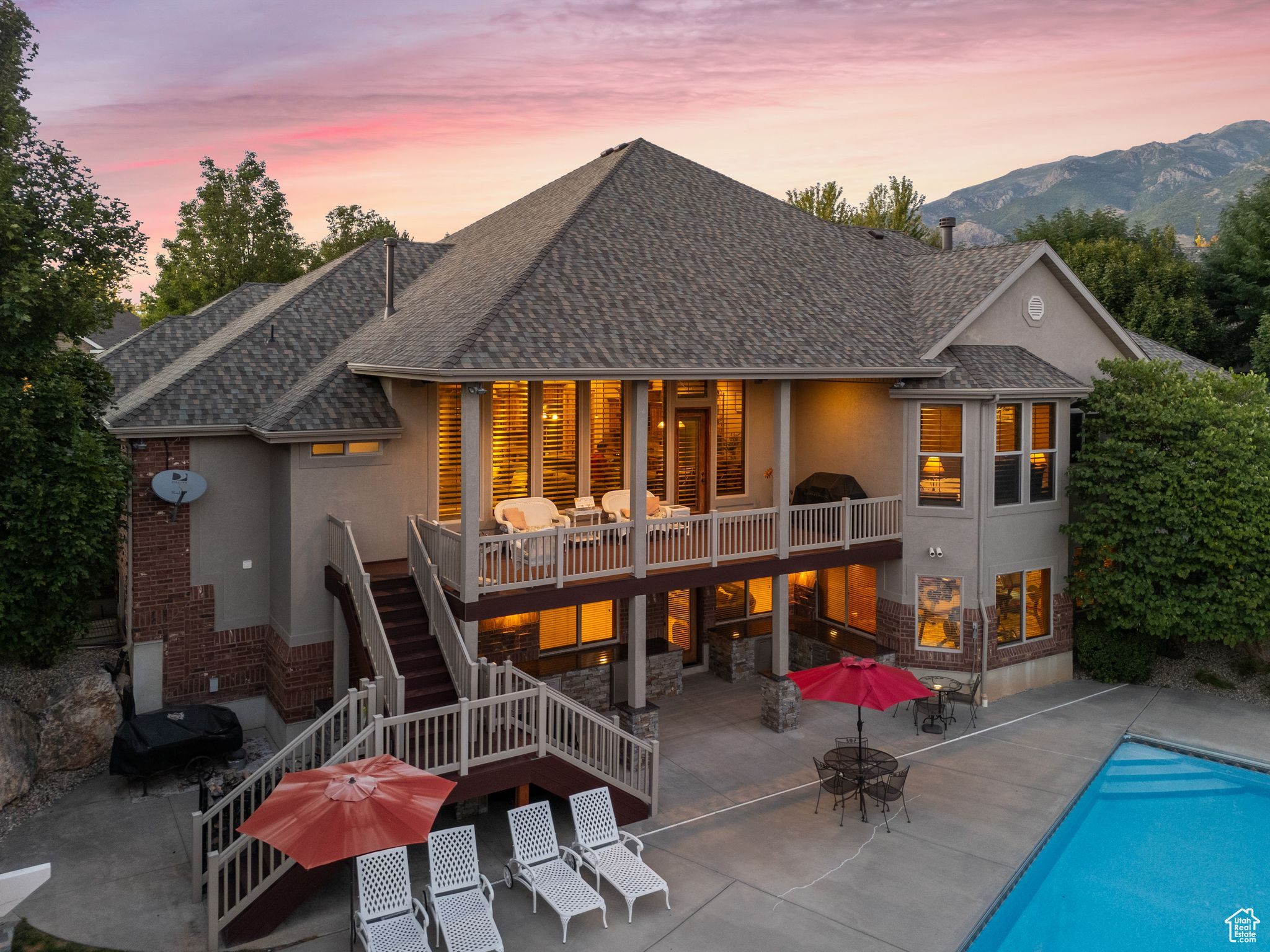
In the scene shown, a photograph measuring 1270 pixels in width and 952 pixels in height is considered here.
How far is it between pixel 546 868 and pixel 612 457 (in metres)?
8.48

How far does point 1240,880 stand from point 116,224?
20.1 m

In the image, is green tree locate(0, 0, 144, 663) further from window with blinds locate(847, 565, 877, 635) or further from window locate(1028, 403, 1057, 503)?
window locate(1028, 403, 1057, 503)

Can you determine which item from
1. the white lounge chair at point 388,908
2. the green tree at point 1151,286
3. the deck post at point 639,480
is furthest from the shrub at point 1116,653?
the white lounge chair at point 388,908

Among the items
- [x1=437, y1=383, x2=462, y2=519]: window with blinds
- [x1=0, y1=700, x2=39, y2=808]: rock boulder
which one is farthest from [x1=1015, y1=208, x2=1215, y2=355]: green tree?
[x1=0, y1=700, x2=39, y2=808]: rock boulder

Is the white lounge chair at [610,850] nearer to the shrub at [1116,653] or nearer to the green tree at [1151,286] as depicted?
the shrub at [1116,653]

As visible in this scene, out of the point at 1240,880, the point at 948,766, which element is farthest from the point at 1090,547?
the point at 1240,880

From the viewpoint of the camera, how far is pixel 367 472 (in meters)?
15.1

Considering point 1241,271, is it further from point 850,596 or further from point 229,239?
point 229,239

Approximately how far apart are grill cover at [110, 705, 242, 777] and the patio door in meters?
9.36

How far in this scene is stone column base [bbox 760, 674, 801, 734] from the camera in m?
15.7

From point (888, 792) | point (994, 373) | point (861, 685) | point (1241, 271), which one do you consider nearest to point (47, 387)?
point (861, 685)

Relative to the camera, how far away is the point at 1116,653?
734 inches

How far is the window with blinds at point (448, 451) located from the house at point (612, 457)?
0.17 feet

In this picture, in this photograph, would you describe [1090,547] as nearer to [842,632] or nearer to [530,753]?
[842,632]
